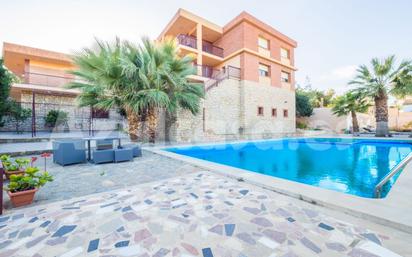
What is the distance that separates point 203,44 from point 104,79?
1128 cm

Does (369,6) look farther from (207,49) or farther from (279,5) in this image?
(207,49)

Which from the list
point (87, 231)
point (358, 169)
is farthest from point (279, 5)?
point (87, 231)

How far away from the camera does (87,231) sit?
2018mm

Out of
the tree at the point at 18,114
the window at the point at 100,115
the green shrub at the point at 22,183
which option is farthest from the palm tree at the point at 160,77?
the window at the point at 100,115

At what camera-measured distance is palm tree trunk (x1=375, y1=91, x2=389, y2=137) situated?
13594mm

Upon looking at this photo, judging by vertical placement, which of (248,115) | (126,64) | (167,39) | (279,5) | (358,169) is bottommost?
(358,169)

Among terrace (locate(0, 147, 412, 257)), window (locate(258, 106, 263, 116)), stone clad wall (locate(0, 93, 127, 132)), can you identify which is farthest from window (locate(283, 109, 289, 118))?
terrace (locate(0, 147, 412, 257))

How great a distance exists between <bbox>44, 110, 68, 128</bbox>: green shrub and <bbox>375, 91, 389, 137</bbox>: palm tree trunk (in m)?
24.2

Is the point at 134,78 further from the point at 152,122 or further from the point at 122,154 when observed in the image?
the point at 122,154

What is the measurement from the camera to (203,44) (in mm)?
16859

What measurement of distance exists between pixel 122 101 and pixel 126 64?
1880mm

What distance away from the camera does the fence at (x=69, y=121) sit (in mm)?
12891

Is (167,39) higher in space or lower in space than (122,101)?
higher

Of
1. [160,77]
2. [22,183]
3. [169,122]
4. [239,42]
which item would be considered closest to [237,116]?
[169,122]
